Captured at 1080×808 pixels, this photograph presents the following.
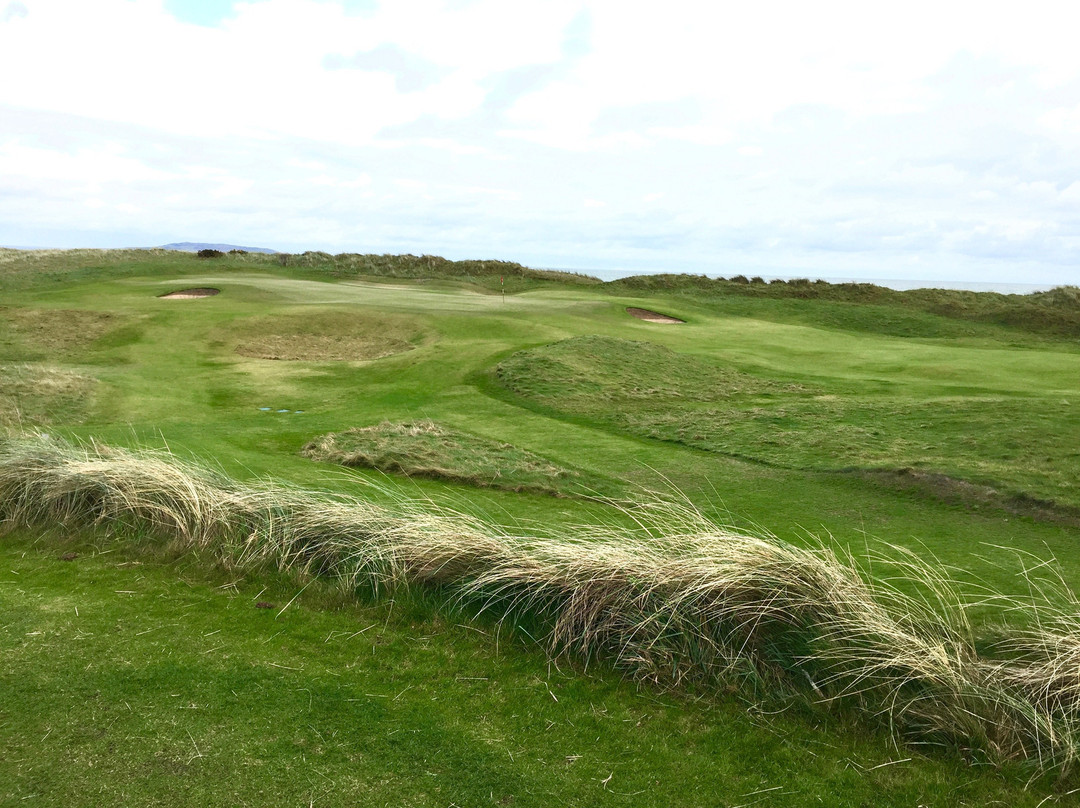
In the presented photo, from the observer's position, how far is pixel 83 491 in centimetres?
698

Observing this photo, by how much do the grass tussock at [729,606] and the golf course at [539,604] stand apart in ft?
0.07

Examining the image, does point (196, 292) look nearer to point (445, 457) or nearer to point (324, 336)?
point (324, 336)

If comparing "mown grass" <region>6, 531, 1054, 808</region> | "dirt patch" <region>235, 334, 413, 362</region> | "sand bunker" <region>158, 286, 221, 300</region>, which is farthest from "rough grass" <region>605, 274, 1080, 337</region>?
"mown grass" <region>6, 531, 1054, 808</region>

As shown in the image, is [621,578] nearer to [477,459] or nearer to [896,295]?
[477,459]

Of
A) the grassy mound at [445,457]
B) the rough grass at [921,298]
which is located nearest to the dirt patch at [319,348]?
the grassy mound at [445,457]

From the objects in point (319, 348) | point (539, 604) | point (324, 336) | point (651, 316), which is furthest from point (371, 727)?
point (651, 316)

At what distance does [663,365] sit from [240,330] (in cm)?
1067

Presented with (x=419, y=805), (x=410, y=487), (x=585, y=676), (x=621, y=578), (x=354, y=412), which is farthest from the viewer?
(x=354, y=412)

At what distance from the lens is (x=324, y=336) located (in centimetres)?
1953

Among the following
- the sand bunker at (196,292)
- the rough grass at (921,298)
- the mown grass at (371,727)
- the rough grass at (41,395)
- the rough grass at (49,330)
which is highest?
the rough grass at (921,298)

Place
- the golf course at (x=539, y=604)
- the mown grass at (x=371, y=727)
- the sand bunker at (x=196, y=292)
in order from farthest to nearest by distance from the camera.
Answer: the sand bunker at (x=196, y=292) < the golf course at (x=539, y=604) < the mown grass at (x=371, y=727)

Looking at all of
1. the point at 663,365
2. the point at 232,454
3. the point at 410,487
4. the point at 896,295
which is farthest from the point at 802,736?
the point at 896,295

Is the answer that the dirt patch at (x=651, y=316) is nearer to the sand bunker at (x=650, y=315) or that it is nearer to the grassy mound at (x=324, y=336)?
the sand bunker at (x=650, y=315)

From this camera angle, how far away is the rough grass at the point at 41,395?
1142 cm
